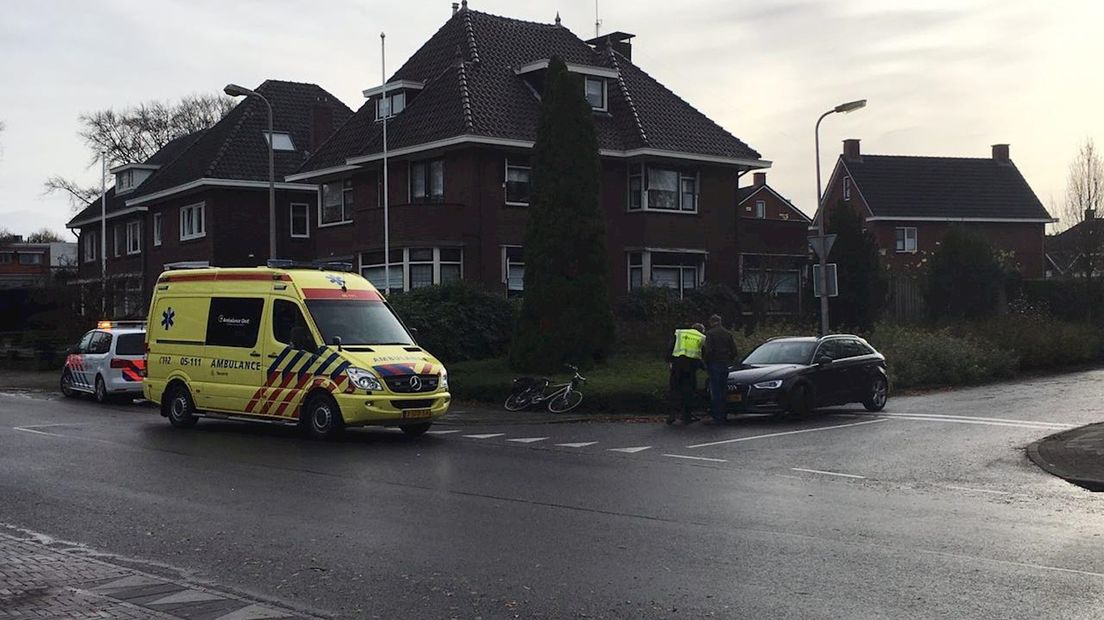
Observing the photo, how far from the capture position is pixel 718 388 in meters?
20.2

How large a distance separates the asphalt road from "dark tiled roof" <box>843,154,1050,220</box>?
50.9m

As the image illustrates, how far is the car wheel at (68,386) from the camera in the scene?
27.9m

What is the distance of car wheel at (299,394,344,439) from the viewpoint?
1714 centimetres

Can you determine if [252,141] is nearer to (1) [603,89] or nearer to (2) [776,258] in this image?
(1) [603,89]

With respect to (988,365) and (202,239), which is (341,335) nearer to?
(988,365)

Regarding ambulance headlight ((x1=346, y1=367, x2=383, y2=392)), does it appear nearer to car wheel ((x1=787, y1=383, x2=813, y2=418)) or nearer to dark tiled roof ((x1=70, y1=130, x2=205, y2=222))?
car wheel ((x1=787, y1=383, x2=813, y2=418))

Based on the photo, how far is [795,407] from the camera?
67.2 feet

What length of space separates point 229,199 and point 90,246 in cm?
1701

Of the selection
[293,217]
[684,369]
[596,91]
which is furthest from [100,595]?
[293,217]

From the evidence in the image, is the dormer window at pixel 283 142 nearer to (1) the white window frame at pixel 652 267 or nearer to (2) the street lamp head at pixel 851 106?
(1) the white window frame at pixel 652 267

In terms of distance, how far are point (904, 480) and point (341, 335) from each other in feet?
27.3

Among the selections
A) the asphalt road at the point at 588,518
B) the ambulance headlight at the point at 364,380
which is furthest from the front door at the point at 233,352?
the ambulance headlight at the point at 364,380

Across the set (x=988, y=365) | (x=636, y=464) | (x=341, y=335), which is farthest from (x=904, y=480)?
(x=988, y=365)

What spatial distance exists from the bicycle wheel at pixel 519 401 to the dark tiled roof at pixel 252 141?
82.2 feet
